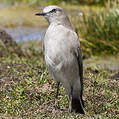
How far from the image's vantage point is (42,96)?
590 cm

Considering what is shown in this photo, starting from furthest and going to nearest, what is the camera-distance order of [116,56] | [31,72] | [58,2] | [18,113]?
[58,2] → [116,56] → [31,72] → [18,113]

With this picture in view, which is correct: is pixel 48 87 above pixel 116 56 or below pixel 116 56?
above

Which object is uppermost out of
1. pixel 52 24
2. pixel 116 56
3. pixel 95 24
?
pixel 52 24

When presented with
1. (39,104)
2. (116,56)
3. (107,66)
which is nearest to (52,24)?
(39,104)

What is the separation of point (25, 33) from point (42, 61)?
4.17 metres

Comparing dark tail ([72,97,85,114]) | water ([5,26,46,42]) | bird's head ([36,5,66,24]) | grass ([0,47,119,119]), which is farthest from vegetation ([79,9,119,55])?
bird's head ([36,5,66,24])

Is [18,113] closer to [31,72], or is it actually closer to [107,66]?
[31,72]

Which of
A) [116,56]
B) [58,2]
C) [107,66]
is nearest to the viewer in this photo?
[107,66]

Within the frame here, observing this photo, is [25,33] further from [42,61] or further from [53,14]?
[53,14]

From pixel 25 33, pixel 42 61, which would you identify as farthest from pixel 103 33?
pixel 25 33

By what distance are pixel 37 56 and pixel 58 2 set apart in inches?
238

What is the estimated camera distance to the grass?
5285 millimetres

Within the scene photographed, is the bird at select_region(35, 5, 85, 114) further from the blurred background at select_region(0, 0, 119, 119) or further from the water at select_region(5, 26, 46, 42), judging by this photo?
the water at select_region(5, 26, 46, 42)

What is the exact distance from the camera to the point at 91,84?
6.40 meters
